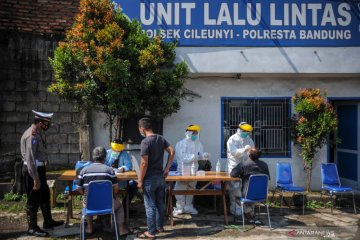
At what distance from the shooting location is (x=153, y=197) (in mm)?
6656

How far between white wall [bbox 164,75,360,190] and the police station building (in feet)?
0.08

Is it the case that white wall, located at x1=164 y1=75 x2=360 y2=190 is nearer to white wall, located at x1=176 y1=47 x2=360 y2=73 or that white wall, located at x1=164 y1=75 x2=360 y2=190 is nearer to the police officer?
white wall, located at x1=176 y1=47 x2=360 y2=73

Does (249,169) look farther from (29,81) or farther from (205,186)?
(29,81)

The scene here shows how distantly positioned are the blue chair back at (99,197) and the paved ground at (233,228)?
0.83 meters

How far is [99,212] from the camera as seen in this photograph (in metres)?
6.25

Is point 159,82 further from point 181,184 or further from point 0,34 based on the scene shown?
point 0,34

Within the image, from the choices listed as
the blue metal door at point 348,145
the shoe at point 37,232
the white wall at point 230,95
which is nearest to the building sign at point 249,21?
the white wall at point 230,95

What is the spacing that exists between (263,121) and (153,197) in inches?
180

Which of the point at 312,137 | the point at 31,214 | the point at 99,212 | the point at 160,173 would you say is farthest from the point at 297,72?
the point at 31,214

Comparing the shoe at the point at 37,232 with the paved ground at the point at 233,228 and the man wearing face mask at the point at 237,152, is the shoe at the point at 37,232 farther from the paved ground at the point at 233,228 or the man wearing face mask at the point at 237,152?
the man wearing face mask at the point at 237,152

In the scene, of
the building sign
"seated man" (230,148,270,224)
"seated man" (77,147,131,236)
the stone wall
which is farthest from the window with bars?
"seated man" (77,147,131,236)

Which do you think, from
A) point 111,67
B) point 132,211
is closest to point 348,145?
point 132,211

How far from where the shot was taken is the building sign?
9805mm

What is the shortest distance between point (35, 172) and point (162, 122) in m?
3.92
